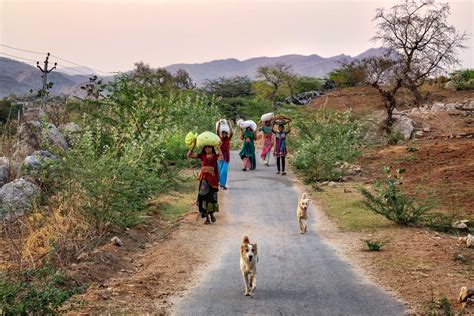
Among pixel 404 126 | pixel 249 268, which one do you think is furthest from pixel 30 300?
pixel 404 126

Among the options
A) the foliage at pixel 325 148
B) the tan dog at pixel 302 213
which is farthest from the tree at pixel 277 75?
the tan dog at pixel 302 213

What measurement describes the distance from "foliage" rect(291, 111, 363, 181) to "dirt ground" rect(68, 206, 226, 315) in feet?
22.3

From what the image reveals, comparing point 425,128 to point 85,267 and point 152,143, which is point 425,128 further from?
point 85,267

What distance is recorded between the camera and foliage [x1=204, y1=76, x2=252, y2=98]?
181ft

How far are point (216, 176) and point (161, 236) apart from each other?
71.1 inches

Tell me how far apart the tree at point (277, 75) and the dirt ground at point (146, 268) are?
41.7 metres

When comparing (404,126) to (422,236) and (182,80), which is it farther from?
(182,80)

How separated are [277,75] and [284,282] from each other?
45.8 meters

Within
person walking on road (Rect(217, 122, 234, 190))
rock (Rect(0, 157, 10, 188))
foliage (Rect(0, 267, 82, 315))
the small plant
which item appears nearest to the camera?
foliage (Rect(0, 267, 82, 315))

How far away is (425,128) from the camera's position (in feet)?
92.0

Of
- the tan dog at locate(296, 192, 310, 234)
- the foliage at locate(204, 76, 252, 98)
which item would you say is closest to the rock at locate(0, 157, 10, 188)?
the tan dog at locate(296, 192, 310, 234)

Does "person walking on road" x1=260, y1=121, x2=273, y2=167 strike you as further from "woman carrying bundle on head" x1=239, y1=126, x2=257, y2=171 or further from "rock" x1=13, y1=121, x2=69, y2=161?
"rock" x1=13, y1=121, x2=69, y2=161

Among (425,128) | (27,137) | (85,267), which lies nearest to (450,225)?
(85,267)

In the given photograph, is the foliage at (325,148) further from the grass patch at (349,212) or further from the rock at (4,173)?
the rock at (4,173)
